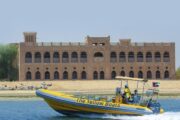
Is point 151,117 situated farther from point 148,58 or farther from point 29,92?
point 148,58

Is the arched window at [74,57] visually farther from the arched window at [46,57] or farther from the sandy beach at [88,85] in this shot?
the sandy beach at [88,85]

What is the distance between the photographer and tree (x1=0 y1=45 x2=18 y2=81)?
12231 cm

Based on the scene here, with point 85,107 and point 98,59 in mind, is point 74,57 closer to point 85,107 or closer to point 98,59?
point 98,59

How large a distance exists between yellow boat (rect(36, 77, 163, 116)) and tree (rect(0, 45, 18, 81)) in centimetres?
7160

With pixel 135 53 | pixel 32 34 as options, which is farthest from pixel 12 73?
pixel 135 53

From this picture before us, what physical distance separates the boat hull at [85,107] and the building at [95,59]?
63929 millimetres

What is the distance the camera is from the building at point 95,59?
115312 mm

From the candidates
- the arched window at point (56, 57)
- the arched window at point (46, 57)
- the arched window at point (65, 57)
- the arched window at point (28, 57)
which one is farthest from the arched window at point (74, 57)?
the arched window at point (28, 57)

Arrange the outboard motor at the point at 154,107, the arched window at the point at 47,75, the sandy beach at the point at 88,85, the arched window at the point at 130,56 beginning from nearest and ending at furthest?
the outboard motor at the point at 154,107, the sandy beach at the point at 88,85, the arched window at the point at 47,75, the arched window at the point at 130,56

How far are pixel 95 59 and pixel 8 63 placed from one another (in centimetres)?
1627

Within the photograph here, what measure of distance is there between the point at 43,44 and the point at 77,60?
19.7 ft

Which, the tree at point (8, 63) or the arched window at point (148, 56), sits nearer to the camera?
the arched window at point (148, 56)

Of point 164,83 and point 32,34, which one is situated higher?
point 32,34

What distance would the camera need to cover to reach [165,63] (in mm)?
116500
